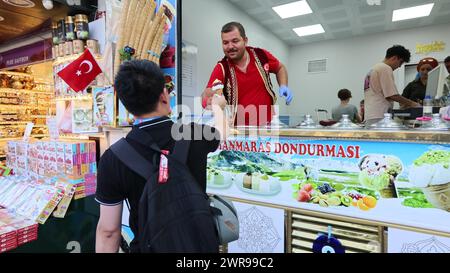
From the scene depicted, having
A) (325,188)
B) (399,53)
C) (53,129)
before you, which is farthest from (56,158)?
(399,53)

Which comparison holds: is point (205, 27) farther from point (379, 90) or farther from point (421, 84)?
point (421, 84)

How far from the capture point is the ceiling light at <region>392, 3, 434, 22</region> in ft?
19.6

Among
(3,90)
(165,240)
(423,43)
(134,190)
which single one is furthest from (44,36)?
(423,43)

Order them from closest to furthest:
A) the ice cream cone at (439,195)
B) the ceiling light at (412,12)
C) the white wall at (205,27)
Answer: the ice cream cone at (439,195)
the white wall at (205,27)
the ceiling light at (412,12)

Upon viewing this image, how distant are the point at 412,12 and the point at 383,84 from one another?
4726 millimetres

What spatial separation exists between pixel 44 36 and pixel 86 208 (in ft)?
9.35

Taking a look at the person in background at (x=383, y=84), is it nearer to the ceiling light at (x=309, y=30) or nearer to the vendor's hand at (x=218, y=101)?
the vendor's hand at (x=218, y=101)

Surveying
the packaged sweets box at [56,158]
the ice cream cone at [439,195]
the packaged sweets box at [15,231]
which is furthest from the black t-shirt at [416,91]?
the packaged sweets box at [15,231]

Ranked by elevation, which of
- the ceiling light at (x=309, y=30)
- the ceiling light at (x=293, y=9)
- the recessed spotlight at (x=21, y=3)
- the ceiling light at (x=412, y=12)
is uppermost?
the ceiling light at (x=412, y=12)

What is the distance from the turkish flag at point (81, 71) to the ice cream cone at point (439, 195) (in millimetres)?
3015

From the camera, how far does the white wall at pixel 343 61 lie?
7.12 m

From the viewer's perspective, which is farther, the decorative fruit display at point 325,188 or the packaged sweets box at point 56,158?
the packaged sweets box at point 56,158
